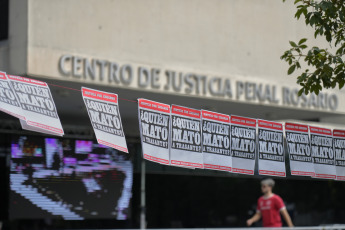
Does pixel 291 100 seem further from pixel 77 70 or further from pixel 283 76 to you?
pixel 77 70

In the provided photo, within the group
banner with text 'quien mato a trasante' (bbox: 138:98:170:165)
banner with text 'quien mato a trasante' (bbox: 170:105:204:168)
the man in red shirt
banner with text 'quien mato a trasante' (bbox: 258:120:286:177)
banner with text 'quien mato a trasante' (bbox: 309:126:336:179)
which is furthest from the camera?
banner with text 'quien mato a trasante' (bbox: 309:126:336:179)

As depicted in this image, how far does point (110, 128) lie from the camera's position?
12664 millimetres

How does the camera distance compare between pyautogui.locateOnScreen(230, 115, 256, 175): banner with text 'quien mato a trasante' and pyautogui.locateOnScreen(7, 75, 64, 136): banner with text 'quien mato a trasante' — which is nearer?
pyautogui.locateOnScreen(7, 75, 64, 136): banner with text 'quien mato a trasante'

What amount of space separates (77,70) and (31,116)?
18.1 feet

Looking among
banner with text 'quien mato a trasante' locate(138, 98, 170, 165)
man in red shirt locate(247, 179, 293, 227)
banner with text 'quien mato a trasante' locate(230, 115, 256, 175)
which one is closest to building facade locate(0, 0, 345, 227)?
banner with text 'quien mato a trasante' locate(138, 98, 170, 165)

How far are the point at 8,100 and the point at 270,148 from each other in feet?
18.6

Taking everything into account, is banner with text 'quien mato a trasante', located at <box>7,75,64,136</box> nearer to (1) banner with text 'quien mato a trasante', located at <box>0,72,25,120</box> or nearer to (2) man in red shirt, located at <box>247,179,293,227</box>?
(1) banner with text 'quien mato a trasante', located at <box>0,72,25,120</box>

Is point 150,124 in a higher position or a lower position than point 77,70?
lower

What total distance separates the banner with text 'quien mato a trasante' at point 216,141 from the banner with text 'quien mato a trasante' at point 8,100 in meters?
3.86

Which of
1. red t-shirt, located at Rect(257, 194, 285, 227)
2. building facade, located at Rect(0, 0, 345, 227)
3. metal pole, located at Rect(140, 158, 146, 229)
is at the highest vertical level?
building facade, located at Rect(0, 0, 345, 227)

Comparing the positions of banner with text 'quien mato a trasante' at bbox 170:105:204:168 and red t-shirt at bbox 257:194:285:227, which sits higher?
banner with text 'quien mato a trasante' at bbox 170:105:204:168

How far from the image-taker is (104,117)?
12.6 meters

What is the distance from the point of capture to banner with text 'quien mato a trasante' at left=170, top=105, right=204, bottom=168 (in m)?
13.5

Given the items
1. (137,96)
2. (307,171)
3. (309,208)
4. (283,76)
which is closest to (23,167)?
(137,96)
